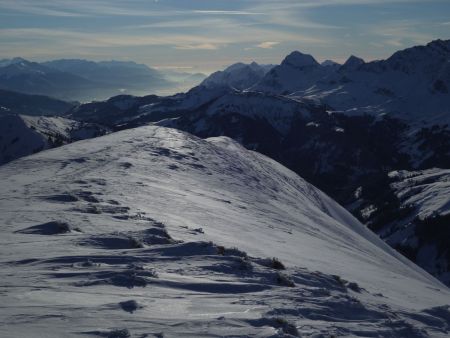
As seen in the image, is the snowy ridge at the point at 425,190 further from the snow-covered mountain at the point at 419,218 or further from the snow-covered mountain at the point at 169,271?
the snow-covered mountain at the point at 169,271

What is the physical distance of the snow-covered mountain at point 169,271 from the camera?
975cm

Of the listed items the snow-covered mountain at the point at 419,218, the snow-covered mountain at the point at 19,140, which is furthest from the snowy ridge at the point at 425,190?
the snow-covered mountain at the point at 19,140

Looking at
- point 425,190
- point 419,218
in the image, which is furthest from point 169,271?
point 425,190

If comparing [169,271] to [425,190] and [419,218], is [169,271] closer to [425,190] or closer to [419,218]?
[419,218]

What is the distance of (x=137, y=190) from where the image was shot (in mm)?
25859

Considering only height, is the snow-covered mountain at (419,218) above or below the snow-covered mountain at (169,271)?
below

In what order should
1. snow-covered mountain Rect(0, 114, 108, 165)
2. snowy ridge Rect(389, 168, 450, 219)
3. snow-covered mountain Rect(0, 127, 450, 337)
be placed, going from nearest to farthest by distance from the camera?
1. snow-covered mountain Rect(0, 127, 450, 337)
2. snowy ridge Rect(389, 168, 450, 219)
3. snow-covered mountain Rect(0, 114, 108, 165)

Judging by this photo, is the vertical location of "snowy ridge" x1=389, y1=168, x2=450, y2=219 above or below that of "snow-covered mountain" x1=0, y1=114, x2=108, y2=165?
below

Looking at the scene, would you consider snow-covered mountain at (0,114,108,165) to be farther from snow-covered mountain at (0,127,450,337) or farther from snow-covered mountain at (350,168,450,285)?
snow-covered mountain at (0,127,450,337)

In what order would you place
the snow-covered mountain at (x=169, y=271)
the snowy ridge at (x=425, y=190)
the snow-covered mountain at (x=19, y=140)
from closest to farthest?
the snow-covered mountain at (x=169, y=271)
the snowy ridge at (x=425, y=190)
the snow-covered mountain at (x=19, y=140)

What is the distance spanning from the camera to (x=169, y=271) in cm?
1323

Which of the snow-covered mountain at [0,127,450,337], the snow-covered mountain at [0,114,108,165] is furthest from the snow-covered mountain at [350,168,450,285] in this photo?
the snow-covered mountain at [0,114,108,165]

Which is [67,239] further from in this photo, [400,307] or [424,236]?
[424,236]

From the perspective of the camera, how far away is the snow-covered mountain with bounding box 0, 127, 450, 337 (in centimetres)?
975
